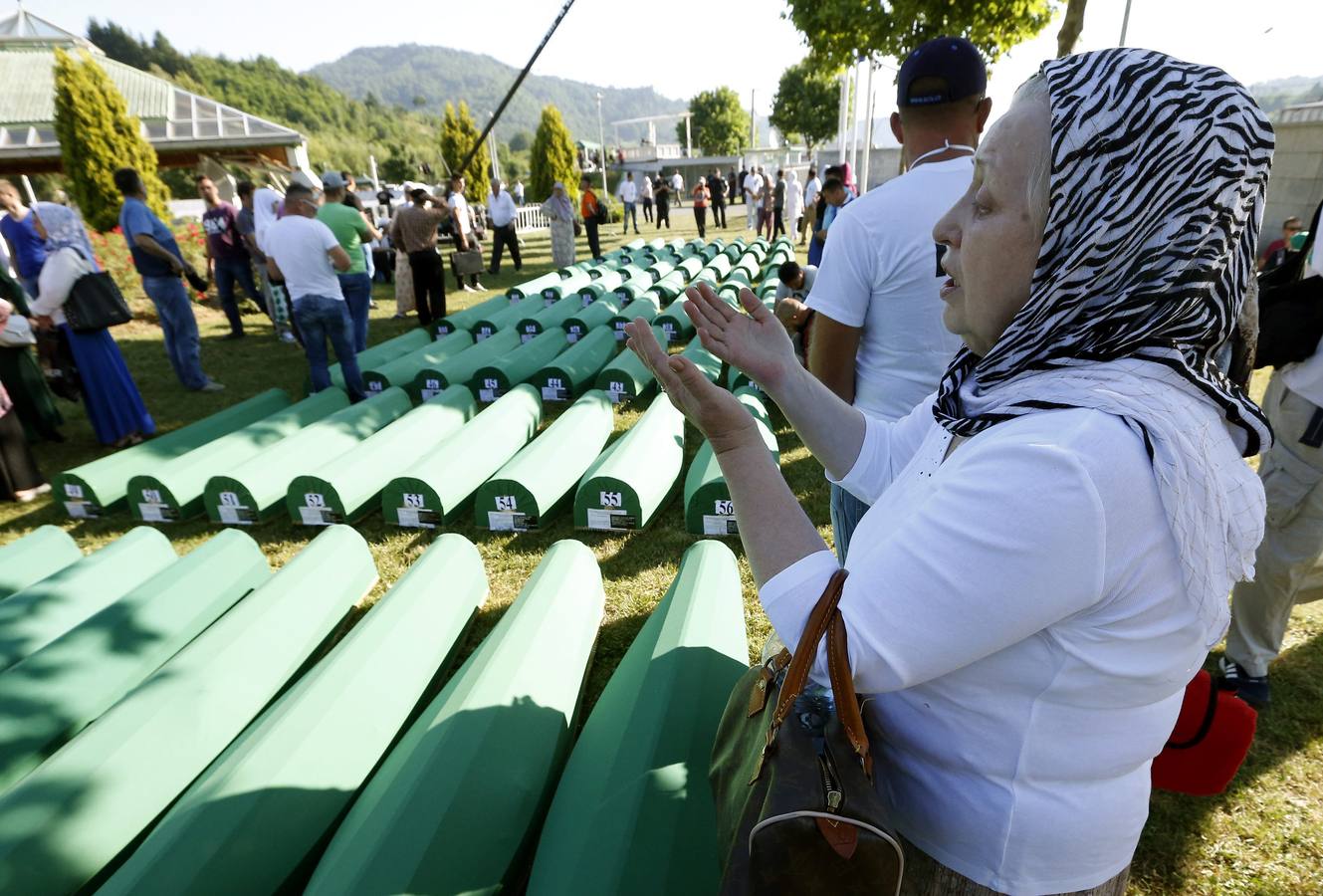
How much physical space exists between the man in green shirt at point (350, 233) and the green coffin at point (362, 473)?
6.44 feet

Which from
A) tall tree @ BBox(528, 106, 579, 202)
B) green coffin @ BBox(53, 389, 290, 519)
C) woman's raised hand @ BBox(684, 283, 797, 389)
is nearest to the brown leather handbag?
woman's raised hand @ BBox(684, 283, 797, 389)

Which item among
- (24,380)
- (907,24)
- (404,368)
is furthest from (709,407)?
(907,24)

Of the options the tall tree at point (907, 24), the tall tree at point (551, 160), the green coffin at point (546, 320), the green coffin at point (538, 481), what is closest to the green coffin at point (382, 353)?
the green coffin at point (546, 320)

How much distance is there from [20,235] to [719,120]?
79224mm

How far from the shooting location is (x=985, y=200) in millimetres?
960

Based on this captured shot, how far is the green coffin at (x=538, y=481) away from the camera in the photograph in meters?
4.34

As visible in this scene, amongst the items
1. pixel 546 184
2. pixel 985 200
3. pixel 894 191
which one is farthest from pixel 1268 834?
pixel 546 184

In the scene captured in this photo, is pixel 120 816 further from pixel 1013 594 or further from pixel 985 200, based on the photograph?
pixel 985 200

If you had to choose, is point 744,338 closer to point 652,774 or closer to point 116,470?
point 652,774

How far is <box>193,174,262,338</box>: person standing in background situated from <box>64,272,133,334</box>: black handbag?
3.52 metres

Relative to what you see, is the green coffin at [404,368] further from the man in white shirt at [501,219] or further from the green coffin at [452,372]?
the man in white shirt at [501,219]

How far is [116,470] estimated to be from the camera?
4871 millimetres

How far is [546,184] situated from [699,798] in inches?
1029

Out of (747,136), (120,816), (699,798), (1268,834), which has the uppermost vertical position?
(747,136)
